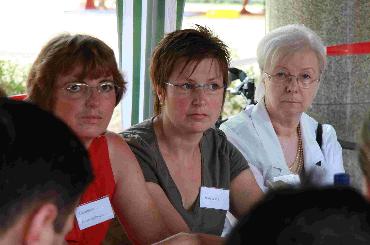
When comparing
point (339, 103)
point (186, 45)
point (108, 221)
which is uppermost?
point (186, 45)

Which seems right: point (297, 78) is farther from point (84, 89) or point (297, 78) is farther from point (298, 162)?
point (84, 89)

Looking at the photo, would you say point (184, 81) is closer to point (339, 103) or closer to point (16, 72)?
point (339, 103)

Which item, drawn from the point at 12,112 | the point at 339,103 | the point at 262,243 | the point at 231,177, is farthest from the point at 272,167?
the point at 262,243

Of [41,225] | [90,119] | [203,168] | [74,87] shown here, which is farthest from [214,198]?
[41,225]

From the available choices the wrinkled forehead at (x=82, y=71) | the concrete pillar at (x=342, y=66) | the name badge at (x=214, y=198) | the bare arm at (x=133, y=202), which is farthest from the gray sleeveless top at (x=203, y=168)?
the concrete pillar at (x=342, y=66)

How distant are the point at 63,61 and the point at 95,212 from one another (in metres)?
0.58

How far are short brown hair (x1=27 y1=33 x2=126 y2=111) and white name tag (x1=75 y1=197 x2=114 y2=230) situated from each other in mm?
398

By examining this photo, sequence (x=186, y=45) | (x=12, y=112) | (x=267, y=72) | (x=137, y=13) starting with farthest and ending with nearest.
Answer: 1. (x=137, y=13)
2. (x=267, y=72)
3. (x=186, y=45)
4. (x=12, y=112)

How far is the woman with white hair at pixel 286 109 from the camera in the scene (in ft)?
12.1

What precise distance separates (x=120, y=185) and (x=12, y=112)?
1661mm

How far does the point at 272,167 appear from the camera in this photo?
361cm

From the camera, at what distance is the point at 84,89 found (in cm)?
291

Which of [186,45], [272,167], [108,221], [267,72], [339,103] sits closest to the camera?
[108,221]

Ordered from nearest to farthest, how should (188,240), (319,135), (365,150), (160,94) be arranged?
(365,150) → (188,240) → (160,94) → (319,135)
